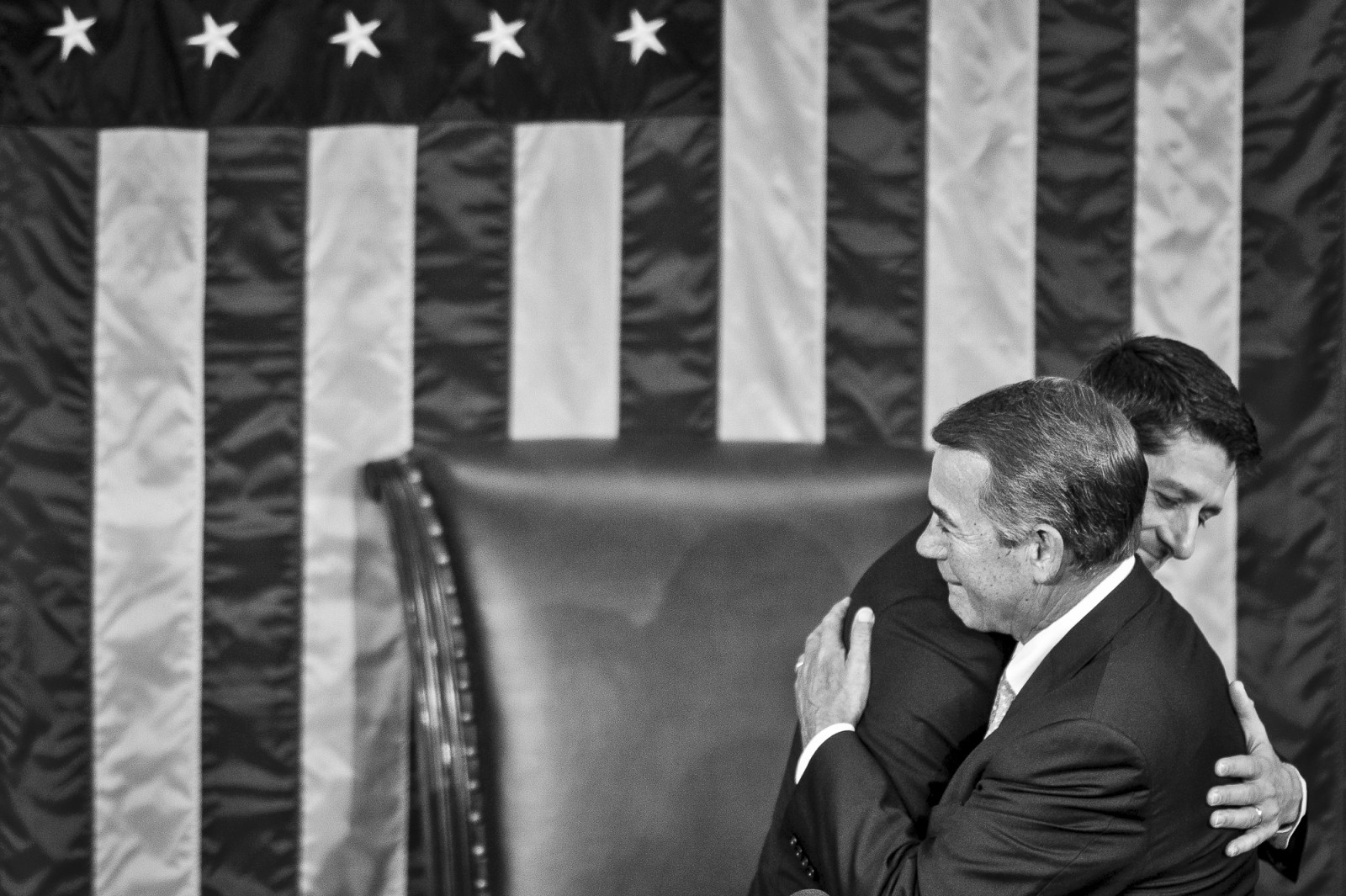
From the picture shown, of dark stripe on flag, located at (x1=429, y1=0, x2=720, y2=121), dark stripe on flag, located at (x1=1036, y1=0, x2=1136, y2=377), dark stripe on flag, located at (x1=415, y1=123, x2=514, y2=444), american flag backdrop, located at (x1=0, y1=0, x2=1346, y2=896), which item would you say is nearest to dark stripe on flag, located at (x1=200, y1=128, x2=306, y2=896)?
american flag backdrop, located at (x1=0, y1=0, x2=1346, y2=896)

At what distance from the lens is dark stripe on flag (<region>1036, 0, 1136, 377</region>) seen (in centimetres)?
251

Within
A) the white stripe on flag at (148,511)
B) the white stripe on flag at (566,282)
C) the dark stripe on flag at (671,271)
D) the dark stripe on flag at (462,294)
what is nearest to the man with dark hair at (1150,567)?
the dark stripe on flag at (671,271)

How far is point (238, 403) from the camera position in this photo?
8.43 feet

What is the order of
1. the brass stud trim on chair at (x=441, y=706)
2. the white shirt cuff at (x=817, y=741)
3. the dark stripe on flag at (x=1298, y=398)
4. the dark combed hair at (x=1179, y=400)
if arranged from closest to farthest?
the white shirt cuff at (x=817, y=741)
the dark combed hair at (x=1179, y=400)
the brass stud trim on chair at (x=441, y=706)
the dark stripe on flag at (x=1298, y=398)

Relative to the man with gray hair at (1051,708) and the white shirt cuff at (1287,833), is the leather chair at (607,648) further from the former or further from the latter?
the white shirt cuff at (1287,833)

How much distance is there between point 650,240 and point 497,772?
39.3 inches

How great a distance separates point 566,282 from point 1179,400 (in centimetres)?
116

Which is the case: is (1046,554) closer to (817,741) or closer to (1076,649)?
(1076,649)

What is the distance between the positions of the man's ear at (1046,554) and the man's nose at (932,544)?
0.10 meters

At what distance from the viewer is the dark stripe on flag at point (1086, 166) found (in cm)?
251

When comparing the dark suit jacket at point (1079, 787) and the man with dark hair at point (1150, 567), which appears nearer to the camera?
the dark suit jacket at point (1079, 787)

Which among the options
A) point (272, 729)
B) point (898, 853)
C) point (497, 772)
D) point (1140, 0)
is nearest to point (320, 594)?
point (272, 729)

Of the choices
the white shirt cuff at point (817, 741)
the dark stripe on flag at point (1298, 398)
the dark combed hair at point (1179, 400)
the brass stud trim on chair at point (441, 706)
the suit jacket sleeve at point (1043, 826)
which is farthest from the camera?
the dark stripe on flag at point (1298, 398)

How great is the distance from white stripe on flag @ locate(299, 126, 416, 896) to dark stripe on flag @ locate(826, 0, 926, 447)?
2.56ft
